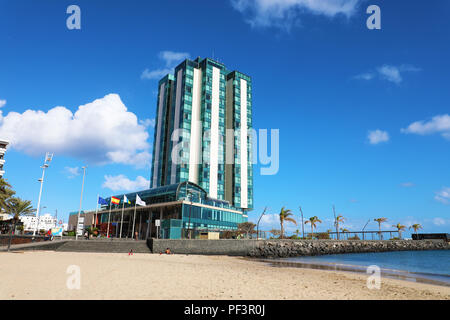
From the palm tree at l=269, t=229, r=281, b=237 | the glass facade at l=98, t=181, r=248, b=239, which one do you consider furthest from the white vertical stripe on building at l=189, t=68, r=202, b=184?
the palm tree at l=269, t=229, r=281, b=237

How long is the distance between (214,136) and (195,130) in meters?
6.69

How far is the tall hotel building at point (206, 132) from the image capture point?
89.9 meters

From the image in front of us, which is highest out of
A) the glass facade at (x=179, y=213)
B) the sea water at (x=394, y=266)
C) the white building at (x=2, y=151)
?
the white building at (x=2, y=151)

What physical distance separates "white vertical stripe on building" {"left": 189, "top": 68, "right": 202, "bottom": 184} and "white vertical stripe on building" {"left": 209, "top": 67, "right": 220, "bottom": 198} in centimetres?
445

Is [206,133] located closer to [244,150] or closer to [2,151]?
[244,150]

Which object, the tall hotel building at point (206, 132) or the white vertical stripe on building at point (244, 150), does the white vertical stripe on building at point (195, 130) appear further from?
the white vertical stripe on building at point (244, 150)

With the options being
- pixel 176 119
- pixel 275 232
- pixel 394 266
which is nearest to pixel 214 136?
pixel 176 119

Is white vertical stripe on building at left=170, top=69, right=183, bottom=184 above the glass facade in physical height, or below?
above

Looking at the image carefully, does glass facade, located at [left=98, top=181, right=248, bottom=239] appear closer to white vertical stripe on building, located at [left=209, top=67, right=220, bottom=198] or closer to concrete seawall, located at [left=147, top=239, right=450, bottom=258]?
concrete seawall, located at [left=147, top=239, right=450, bottom=258]

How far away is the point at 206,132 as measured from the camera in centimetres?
9269

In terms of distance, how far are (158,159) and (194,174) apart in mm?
17654

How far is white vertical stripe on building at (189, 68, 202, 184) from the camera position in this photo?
89.1 meters

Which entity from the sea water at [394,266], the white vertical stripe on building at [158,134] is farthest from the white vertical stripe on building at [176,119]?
the sea water at [394,266]
